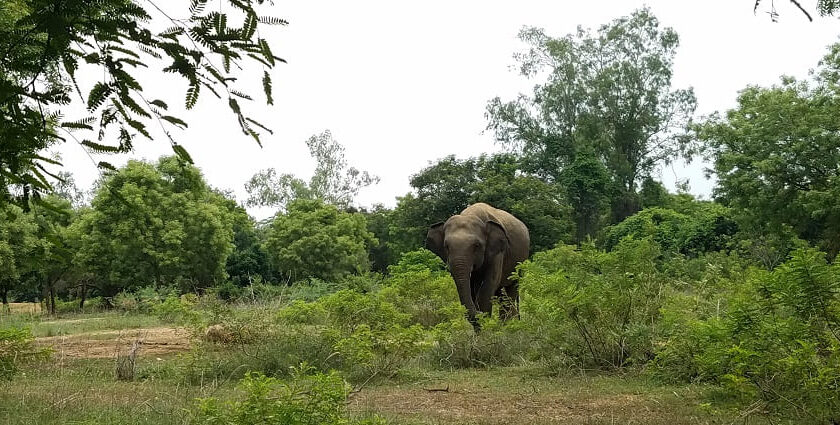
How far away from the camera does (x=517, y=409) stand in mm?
7387

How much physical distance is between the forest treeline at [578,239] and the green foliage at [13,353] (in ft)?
4.43

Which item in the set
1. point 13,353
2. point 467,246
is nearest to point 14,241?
point 467,246

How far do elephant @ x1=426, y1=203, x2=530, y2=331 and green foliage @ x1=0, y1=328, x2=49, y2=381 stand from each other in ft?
24.2

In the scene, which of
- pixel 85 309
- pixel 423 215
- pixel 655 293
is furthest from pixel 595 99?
pixel 655 293

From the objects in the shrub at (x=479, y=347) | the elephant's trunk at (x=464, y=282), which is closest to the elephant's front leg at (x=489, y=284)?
the elephant's trunk at (x=464, y=282)

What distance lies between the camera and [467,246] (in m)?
14.8

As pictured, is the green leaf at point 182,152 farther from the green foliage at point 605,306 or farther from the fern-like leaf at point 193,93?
the green foliage at point 605,306

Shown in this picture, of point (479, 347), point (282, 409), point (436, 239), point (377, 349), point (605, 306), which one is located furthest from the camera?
point (436, 239)

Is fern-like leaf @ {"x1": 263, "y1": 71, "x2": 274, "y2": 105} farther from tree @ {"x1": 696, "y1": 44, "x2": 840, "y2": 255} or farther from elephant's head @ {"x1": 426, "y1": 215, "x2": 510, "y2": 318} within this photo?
tree @ {"x1": 696, "y1": 44, "x2": 840, "y2": 255}

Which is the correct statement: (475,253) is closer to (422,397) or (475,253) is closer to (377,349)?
(377,349)

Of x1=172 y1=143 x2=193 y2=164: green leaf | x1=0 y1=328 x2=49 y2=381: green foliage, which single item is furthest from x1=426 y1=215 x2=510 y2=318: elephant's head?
x1=172 y1=143 x2=193 y2=164: green leaf

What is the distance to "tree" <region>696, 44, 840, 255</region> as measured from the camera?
85.3 feet

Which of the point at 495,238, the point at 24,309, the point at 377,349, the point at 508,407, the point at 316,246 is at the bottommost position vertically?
the point at 508,407

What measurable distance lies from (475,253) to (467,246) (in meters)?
0.41
